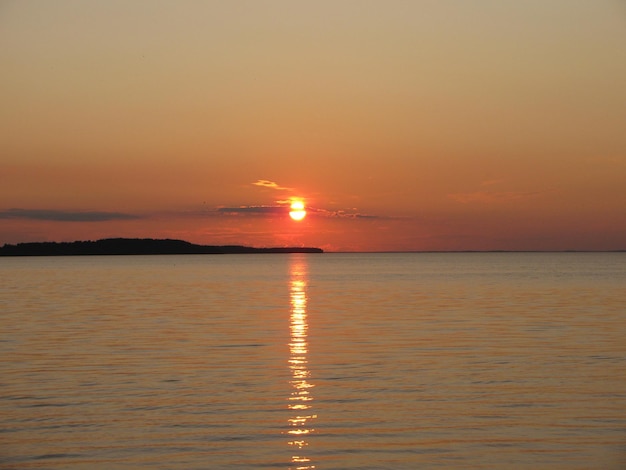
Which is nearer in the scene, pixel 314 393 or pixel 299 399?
pixel 299 399

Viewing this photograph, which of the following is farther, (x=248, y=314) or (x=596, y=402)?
(x=248, y=314)

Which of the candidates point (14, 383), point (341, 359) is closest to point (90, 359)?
point (14, 383)

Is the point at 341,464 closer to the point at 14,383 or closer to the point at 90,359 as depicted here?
the point at 14,383

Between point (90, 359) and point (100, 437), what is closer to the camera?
point (100, 437)

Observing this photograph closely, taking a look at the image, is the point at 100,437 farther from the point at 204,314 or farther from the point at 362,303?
the point at 362,303

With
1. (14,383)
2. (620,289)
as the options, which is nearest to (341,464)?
(14,383)

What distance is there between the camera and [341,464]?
1533 cm

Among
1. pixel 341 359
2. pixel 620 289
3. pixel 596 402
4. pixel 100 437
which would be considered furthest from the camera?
pixel 620 289

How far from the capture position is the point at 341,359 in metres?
27.7

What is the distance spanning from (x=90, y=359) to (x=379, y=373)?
31.9 feet

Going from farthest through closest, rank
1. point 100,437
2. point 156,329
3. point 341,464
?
point 156,329, point 100,437, point 341,464

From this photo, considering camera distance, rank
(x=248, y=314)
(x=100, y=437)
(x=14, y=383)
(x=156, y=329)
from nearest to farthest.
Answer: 1. (x=100, y=437)
2. (x=14, y=383)
3. (x=156, y=329)
4. (x=248, y=314)

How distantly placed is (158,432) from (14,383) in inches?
296

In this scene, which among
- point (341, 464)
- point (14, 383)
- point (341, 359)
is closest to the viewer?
point (341, 464)
